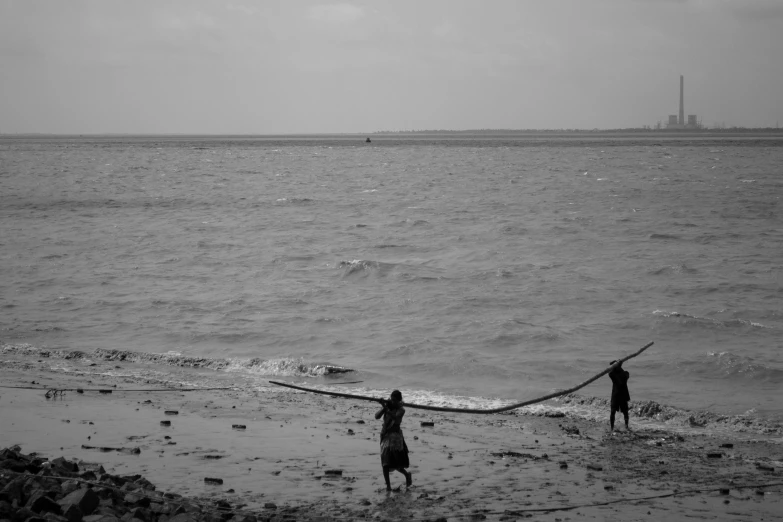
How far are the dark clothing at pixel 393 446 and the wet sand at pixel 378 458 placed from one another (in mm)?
398

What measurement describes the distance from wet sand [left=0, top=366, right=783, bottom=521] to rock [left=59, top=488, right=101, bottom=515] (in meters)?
2.07

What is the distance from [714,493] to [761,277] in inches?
912

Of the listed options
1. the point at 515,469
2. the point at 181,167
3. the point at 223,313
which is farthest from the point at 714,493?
the point at 181,167

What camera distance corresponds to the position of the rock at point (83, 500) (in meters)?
9.23

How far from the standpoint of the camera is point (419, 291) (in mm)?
31391

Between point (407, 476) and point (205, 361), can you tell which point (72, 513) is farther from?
point (205, 361)

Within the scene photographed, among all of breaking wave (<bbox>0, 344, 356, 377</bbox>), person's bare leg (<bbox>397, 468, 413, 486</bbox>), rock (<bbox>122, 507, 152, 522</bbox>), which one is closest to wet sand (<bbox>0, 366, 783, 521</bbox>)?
person's bare leg (<bbox>397, 468, 413, 486</bbox>)

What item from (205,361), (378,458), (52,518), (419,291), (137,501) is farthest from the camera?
(419,291)

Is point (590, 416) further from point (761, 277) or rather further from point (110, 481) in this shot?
point (761, 277)

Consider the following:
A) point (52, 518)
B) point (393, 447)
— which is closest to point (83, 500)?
point (52, 518)

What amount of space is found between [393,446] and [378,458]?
173cm

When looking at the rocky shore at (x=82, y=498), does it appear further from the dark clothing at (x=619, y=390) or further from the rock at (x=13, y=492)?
the dark clothing at (x=619, y=390)

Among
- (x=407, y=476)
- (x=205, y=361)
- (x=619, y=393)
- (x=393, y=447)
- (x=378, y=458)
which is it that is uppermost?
(x=393, y=447)

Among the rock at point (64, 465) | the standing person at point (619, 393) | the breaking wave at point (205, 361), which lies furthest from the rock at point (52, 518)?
the breaking wave at point (205, 361)
